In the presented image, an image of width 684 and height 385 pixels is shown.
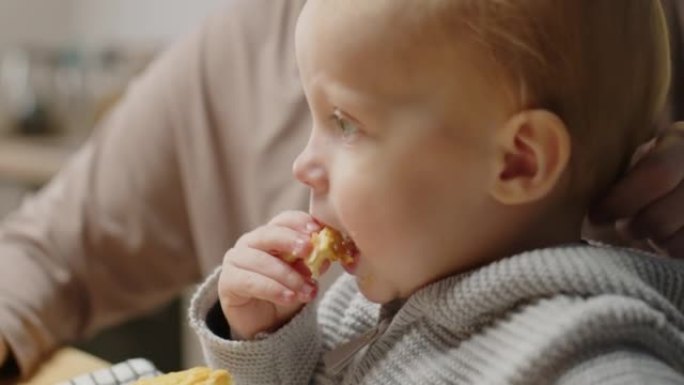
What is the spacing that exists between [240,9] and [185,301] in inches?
37.9

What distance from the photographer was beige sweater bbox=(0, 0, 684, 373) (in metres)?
1.18

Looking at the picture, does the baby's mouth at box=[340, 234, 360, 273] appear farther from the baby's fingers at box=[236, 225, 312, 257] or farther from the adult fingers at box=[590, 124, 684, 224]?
the adult fingers at box=[590, 124, 684, 224]

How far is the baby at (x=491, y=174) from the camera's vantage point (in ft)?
1.94

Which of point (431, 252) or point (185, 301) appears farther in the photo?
point (185, 301)

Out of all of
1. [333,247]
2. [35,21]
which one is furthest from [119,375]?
[35,21]

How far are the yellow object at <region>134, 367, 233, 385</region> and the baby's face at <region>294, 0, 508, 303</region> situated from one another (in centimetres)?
12

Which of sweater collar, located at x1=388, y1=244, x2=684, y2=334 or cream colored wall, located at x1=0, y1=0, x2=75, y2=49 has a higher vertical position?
sweater collar, located at x1=388, y1=244, x2=684, y2=334

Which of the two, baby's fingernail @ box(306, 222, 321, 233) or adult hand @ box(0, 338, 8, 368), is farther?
adult hand @ box(0, 338, 8, 368)

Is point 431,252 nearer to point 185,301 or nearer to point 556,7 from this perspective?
point 556,7

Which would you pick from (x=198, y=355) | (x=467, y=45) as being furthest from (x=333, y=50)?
(x=198, y=355)

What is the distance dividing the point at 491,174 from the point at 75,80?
205cm

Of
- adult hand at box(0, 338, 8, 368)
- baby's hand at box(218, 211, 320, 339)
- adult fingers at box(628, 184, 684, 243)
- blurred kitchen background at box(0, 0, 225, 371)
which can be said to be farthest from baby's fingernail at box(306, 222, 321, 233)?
blurred kitchen background at box(0, 0, 225, 371)

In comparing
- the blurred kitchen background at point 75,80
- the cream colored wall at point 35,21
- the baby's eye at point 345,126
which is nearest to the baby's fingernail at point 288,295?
the baby's eye at point 345,126

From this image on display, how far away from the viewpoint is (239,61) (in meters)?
1.21
